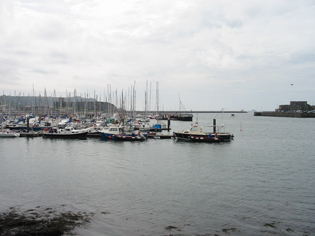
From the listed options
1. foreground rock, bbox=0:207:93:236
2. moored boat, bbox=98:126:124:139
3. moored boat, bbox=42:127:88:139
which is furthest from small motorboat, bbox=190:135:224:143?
foreground rock, bbox=0:207:93:236

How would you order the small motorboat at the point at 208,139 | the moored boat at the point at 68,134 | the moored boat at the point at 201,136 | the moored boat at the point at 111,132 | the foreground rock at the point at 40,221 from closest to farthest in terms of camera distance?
1. the foreground rock at the point at 40,221
2. the small motorboat at the point at 208,139
3. the moored boat at the point at 201,136
4. the moored boat at the point at 111,132
5. the moored boat at the point at 68,134

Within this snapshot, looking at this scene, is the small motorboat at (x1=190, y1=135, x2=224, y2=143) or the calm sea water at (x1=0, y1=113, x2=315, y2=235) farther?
the small motorboat at (x1=190, y1=135, x2=224, y2=143)

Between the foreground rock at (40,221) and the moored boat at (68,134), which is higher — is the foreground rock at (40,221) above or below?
below

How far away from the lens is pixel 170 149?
44750mm

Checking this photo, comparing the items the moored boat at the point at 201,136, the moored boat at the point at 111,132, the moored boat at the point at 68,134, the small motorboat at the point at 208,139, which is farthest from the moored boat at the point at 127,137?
the small motorboat at the point at 208,139

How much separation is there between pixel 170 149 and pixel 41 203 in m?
28.4

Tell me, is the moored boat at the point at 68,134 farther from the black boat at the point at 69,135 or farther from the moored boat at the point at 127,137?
the moored boat at the point at 127,137

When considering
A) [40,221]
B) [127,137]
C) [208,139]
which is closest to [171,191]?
[40,221]

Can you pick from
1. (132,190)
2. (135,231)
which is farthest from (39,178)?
(135,231)

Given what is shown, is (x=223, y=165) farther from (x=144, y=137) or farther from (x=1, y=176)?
(x=144, y=137)

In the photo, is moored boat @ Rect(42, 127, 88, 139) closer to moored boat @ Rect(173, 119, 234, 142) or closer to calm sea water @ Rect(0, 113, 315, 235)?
calm sea water @ Rect(0, 113, 315, 235)

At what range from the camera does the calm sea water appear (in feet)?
49.8

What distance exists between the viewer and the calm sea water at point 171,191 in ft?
49.8

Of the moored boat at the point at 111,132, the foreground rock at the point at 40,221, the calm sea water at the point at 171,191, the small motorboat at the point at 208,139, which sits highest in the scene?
the moored boat at the point at 111,132
